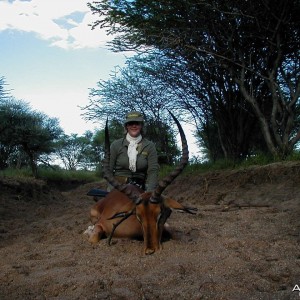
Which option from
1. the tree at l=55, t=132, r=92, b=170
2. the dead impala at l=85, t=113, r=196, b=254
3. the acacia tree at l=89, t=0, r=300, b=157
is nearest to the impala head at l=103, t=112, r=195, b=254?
the dead impala at l=85, t=113, r=196, b=254

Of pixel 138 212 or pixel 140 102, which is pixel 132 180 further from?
pixel 140 102

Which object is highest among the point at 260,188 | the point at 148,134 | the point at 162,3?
the point at 162,3

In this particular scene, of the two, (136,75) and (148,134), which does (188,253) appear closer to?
(136,75)

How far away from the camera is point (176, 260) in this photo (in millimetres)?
4344

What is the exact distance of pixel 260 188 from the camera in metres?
9.61

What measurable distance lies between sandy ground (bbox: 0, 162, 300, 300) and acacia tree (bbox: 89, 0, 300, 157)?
12.0ft

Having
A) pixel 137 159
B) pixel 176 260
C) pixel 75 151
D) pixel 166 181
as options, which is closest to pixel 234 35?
pixel 137 159

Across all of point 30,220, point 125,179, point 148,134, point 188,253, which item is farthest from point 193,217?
point 148,134

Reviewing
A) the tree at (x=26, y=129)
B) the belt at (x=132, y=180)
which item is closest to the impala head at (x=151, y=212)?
the belt at (x=132, y=180)

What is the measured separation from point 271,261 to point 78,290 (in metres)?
1.90

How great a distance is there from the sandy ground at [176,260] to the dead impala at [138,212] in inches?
5.9

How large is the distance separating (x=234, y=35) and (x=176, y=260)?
9082mm

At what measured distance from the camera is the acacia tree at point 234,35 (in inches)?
437

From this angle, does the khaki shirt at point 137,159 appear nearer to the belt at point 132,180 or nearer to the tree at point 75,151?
the belt at point 132,180
